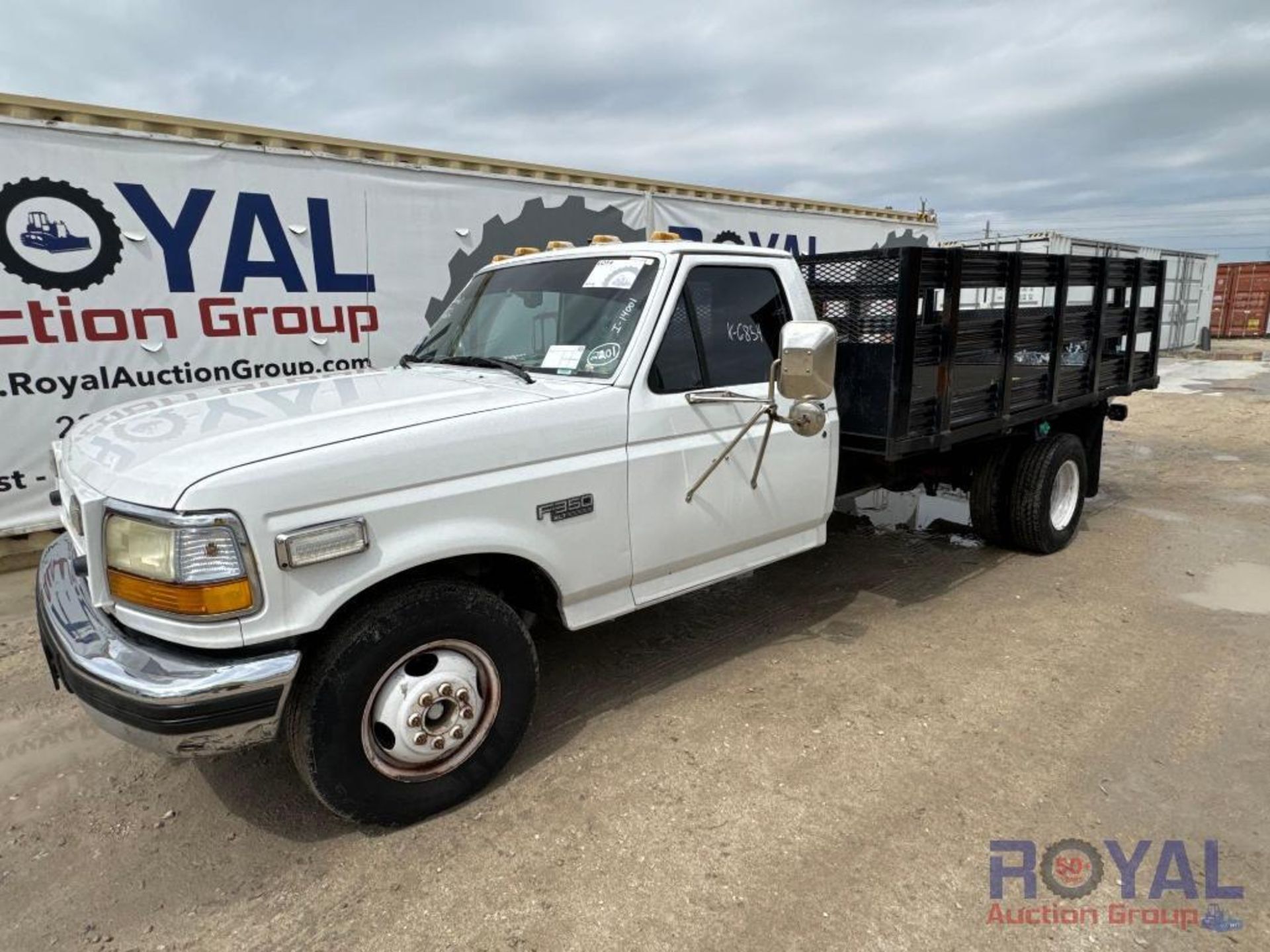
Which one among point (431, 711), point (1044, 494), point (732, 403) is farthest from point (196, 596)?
point (1044, 494)

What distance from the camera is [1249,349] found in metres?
23.3

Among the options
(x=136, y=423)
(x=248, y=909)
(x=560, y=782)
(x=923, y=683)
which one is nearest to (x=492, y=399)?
(x=136, y=423)

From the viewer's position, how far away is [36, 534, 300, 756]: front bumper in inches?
87.2

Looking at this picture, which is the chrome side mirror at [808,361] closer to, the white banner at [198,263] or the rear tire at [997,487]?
the rear tire at [997,487]

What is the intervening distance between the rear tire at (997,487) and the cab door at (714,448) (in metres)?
2.04

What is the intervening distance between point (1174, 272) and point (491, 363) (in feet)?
81.3

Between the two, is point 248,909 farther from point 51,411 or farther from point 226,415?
point 51,411

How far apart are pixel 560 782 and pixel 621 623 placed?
1528mm

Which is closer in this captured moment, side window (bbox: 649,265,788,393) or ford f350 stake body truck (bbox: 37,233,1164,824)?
ford f350 stake body truck (bbox: 37,233,1164,824)

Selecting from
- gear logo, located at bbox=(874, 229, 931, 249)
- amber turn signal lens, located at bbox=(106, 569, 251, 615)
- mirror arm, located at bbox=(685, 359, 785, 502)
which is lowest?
amber turn signal lens, located at bbox=(106, 569, 251, 615)

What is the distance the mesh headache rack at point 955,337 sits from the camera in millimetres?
4031

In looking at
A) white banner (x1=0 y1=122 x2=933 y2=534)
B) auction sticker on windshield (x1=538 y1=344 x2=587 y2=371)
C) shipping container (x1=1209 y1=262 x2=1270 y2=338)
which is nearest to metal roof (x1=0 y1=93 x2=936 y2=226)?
white banner (x1=0 y1=122 x2=933 y2=534)

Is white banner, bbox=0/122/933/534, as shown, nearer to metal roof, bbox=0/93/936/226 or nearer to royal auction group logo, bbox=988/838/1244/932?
metal roof, bbox=0/93/936/226

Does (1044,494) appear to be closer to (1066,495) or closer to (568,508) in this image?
(1066,495)
